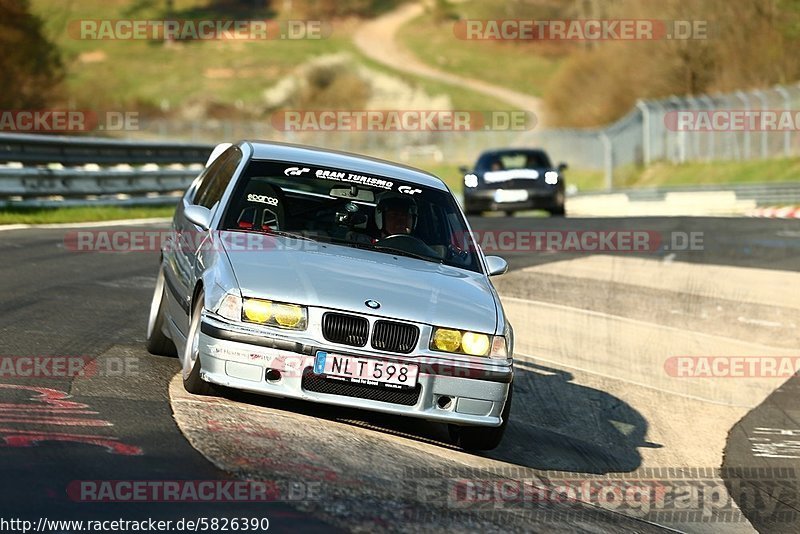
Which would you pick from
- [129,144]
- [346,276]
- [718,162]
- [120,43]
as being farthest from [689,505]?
[120,43]

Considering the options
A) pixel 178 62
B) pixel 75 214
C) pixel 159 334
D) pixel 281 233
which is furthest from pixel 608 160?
pixel 178 62

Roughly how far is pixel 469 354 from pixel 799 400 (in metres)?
4.47

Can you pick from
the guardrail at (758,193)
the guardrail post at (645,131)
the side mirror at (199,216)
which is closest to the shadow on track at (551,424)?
the side mirror at (199,216)

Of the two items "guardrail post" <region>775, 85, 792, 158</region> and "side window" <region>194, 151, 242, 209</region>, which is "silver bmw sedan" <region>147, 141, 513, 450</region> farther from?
"guardrail post" <region>775, 85, 792, 158</region>

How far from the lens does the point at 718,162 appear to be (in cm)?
4325

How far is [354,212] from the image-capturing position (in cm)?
842

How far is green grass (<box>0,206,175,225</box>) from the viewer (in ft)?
62.2

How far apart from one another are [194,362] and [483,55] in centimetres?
10697

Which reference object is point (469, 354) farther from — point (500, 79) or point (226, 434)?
point (500, 79)

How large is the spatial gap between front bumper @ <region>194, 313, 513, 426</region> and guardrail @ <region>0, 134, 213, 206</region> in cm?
1340

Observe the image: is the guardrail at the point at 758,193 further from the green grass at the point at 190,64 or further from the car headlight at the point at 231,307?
the green grass at the point at 190,64

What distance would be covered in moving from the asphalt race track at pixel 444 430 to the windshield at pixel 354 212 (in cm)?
107

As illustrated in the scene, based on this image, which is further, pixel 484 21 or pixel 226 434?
pixel 484 21

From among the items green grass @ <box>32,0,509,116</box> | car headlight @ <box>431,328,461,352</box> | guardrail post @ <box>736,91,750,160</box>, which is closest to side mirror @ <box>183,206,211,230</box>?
car headlight @ <box>431,328,461,352</box>
